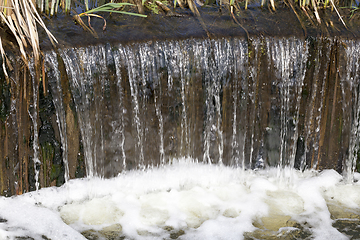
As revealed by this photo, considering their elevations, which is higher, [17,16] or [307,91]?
[17,16]

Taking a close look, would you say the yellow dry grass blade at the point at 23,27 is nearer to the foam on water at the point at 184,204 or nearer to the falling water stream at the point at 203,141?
the falling water stream at the point at 203,141

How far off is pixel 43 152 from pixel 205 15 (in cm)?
196

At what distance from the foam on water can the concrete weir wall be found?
114 millimetres

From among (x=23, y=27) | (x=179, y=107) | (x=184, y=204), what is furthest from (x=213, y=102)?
(x=23, y=27)

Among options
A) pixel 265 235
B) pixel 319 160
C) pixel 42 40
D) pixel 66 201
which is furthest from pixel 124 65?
pixel 319 160

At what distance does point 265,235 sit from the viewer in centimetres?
288

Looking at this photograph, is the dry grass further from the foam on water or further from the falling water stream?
the foam on water

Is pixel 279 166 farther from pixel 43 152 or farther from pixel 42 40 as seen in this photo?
pixel 42 40

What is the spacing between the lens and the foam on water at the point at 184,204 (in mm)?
2875

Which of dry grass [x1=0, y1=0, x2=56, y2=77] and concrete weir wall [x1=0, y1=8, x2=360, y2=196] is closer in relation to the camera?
dry grass [x1=0, y1=0, x2=56, y2=77]

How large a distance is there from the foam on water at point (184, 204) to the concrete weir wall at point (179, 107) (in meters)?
0.11

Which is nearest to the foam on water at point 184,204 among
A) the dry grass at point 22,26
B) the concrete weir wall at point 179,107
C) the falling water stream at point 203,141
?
the falling water stream at point 203,141

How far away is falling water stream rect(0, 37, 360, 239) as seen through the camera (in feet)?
9.69

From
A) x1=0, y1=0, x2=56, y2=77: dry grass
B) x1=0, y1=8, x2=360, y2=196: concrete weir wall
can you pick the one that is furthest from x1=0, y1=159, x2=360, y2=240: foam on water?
x1=0, y1=0, x2=56, y2=77: dry grass
